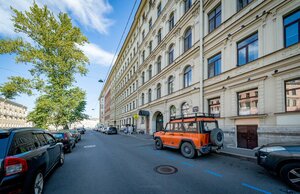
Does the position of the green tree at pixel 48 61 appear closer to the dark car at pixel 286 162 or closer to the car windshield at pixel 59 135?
the car windshield at pixel 59 135

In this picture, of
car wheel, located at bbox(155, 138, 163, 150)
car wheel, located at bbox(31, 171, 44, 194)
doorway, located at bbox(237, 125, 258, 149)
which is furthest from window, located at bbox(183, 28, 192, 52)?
car wheel, located at bbox(31, 171, 44, 194)

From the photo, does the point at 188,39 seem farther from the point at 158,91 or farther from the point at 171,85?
the point at 158,91

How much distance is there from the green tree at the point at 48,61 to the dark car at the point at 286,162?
56.8 feet

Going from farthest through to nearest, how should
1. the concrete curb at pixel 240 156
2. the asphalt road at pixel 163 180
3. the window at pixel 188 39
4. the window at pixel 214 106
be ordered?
the window at pixel 188 39
the window at pixel 214 106
the concrete curb at pixel 240 156
the asphalt road at pixel 163 180

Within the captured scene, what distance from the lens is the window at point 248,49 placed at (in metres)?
9.63

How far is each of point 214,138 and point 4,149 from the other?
7723 millimetres

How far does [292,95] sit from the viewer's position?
772cm

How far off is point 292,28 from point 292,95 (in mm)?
3679

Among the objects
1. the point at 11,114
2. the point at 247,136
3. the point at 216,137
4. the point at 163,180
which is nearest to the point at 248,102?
the point at 247,136

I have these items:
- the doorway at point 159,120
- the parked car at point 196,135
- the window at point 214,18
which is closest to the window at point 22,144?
the parked car at point 196,135

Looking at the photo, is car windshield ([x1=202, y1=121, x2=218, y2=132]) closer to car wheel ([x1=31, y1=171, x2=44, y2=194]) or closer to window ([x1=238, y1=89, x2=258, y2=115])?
window ([x1=238, y1=89, x2=258, y2=115])

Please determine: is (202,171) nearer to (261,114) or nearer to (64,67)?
(261,114)

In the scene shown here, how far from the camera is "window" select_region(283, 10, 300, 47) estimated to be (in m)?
7.74

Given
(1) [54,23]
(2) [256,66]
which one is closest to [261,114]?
(2) [256,66]
